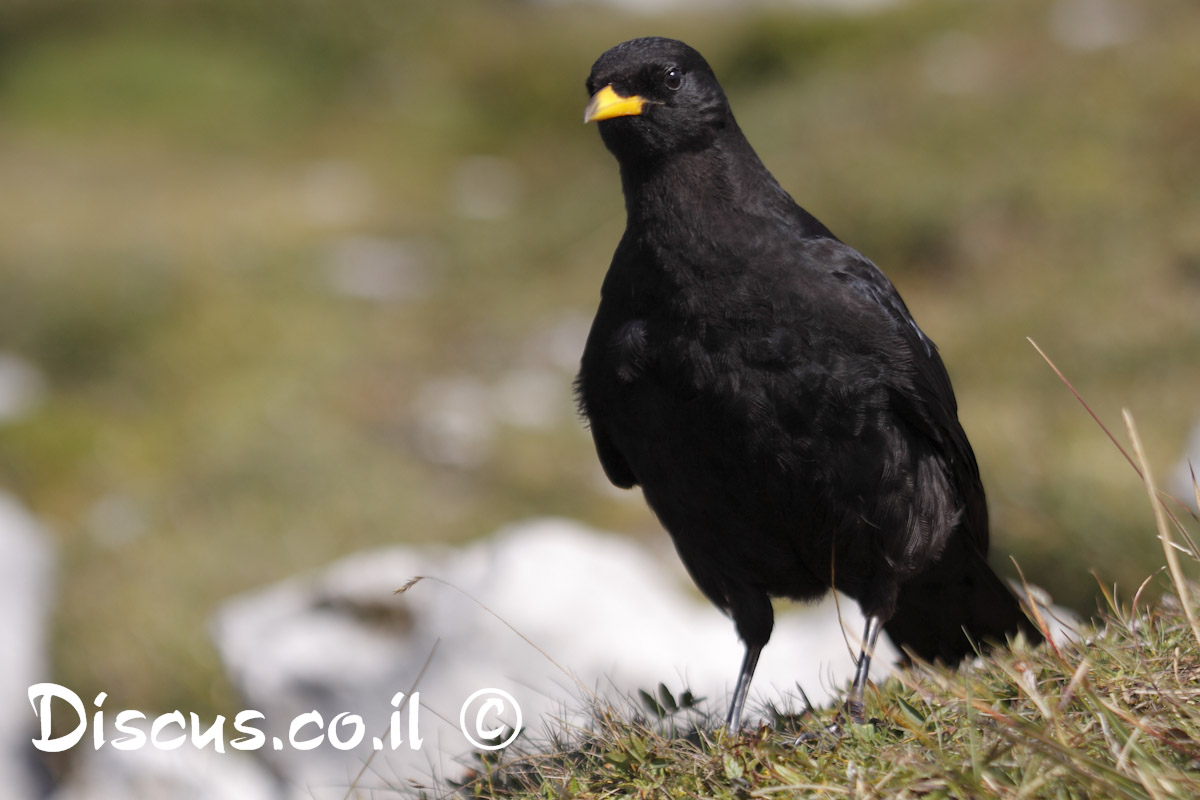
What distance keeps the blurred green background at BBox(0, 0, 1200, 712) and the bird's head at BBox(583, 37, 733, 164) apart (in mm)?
3356

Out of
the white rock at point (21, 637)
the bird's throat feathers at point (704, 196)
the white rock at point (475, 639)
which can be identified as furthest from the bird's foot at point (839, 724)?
the white rock at point (21, 637)

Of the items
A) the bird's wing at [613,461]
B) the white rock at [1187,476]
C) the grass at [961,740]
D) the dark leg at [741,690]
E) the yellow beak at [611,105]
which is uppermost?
the yellow beak at [611,105]

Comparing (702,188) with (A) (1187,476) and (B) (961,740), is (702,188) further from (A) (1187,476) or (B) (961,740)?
(A) (1187,476)

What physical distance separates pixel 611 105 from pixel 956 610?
2259 millimetres

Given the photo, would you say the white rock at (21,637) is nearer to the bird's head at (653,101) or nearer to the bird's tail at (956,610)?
the bird's tail at (956,610)

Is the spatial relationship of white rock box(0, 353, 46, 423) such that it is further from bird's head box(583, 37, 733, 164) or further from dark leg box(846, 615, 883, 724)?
dark leg box(846, 615, 883, 724)

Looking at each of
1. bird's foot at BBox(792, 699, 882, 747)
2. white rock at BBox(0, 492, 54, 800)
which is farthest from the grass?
white rock at BBox(0, 492, 54, 800)

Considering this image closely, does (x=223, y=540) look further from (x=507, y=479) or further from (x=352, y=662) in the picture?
(x=352, y=662)

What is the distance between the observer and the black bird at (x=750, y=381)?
335 cm

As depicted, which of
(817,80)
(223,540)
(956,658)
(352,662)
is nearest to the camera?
(956,658)

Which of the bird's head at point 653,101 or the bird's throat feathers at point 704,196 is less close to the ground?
the bird's head at point 653,101

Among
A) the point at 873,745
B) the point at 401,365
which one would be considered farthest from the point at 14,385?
the point at 873,745

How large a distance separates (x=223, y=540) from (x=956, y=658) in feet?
21.7

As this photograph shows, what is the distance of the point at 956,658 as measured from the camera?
411cm
